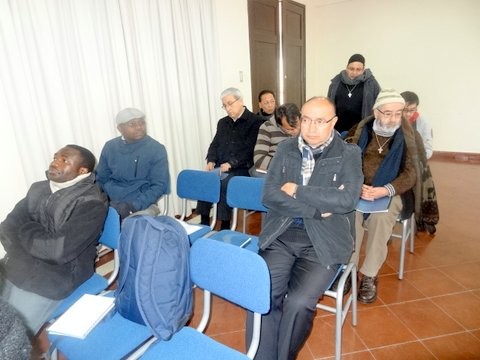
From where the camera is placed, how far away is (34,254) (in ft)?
4.93

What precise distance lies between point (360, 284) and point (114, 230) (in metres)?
1.68

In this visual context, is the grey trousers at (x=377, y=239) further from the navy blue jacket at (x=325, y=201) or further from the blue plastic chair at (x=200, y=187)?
the blue plastic chair at (x=200, y=187)

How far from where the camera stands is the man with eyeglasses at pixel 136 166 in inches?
94.9

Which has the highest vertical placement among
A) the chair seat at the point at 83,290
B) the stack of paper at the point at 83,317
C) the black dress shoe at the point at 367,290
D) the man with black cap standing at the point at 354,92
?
the man with black cap standing at the point at 354,92

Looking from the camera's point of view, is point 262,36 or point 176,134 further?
point 262,36

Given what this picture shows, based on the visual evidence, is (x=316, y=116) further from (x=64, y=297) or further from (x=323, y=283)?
(x=64, y=297)

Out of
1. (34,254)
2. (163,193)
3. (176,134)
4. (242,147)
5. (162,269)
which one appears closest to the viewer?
(162,269)

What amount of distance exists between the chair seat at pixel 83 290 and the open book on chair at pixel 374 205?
1.61 metres

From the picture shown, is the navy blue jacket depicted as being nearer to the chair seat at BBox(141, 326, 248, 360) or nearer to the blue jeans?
the chair seat at BBox(141, 326, 248, 360)

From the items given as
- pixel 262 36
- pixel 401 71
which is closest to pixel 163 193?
pixel 262 36

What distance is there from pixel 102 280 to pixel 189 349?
74 centimetres

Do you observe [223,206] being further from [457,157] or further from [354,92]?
[457,157]

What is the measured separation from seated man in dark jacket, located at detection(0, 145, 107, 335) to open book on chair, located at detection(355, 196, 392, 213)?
1.58 meters

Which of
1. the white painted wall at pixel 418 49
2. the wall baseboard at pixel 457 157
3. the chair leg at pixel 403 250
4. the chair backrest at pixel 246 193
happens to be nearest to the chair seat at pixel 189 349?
the chair backrest at pixel 246 193
